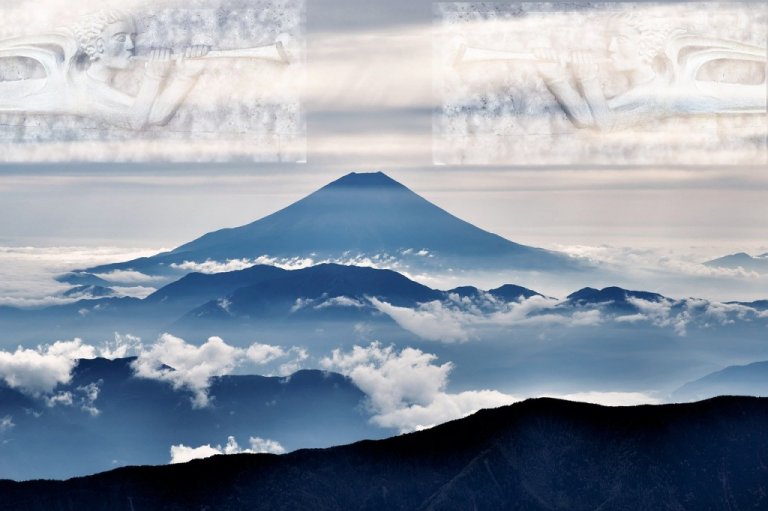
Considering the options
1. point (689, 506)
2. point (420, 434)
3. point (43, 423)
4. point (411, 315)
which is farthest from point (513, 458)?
point (43, 423)

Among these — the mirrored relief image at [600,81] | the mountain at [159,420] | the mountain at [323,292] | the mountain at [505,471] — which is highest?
the mirrored relief image at [600,81]

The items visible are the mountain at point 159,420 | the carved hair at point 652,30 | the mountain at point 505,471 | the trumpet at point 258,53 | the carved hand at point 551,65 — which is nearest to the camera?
the trumpet at point 258,53

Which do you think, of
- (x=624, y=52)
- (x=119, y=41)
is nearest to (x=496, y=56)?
(x=624, y=52)

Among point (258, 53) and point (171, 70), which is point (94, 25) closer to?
point (171, 70)

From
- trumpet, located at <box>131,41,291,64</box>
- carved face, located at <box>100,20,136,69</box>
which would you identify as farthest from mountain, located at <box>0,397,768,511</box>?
carved face, located at <box>100,20,136,69</box>

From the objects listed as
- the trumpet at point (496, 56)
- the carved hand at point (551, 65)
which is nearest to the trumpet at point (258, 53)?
the trumpet at point (496, 56)

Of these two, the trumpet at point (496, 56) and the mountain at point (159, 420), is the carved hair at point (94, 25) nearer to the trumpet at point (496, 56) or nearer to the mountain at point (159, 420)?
the trumpet at point (496, 56)
